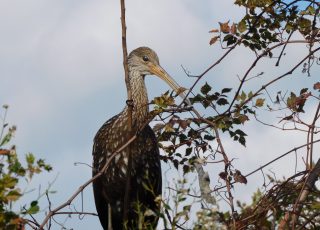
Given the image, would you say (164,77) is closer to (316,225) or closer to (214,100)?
(214,100)

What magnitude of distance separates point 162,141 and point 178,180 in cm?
185

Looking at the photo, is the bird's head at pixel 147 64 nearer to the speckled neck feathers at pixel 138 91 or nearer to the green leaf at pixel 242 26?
the speckled neck feathers at pixel 138 91

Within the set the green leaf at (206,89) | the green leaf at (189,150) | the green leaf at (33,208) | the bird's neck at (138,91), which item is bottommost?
the green leaf at (33,208)

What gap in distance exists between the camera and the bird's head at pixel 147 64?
6.94 m

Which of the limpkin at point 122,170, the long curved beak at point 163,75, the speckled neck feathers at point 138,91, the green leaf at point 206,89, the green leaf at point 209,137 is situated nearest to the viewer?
the green leaf at point 206,89

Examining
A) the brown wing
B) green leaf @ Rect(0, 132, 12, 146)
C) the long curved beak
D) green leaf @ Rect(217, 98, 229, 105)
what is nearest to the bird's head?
the long curved beak

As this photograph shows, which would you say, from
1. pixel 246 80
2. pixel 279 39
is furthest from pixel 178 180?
pixel 279 39

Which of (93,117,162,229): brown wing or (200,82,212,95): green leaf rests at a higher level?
(93,117,162,229): brown wing

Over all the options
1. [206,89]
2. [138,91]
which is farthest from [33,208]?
[138,91]

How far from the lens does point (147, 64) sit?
23.1 feet

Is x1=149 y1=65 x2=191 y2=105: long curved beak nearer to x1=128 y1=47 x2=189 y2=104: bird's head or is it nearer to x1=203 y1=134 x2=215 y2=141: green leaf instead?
x1=128 y1=47 x2=189 y2=104: bird's head

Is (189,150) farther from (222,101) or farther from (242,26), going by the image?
(242,26)

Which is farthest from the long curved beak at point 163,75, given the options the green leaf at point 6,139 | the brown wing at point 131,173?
the green leaf at point 6,139

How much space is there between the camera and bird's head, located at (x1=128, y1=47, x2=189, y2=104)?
22.8ft
